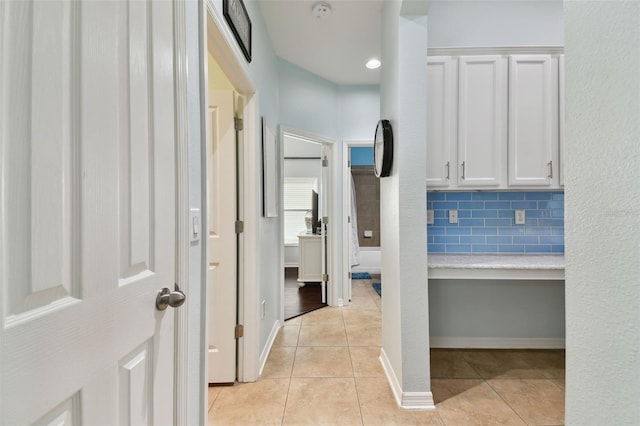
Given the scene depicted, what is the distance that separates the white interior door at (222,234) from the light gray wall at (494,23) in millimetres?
1697

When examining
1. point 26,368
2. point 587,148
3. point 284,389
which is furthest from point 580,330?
point 284,389

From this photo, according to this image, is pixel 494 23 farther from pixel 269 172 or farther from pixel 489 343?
pixel 489 343

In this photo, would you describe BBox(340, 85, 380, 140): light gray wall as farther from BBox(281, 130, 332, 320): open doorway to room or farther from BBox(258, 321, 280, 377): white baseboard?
BBox(258, 321, 280, 377): white baseboard

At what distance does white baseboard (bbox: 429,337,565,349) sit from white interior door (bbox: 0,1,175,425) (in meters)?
2.22

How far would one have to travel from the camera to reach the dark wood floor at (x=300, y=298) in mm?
3402

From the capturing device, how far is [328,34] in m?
2.54

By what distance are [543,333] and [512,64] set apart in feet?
7.12

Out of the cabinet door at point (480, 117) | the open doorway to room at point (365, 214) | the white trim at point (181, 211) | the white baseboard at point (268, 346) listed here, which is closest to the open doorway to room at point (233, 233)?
the white baseboard at point (268, 346)

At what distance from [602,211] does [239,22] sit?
1.78 metres

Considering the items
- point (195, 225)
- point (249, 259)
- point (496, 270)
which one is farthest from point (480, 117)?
point (195, 225)

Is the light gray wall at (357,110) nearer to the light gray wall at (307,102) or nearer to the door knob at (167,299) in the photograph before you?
the light gray wall at (307,102)

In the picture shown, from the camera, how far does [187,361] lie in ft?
3.19

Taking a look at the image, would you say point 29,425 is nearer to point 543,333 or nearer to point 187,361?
point 187,361

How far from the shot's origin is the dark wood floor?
340cm
